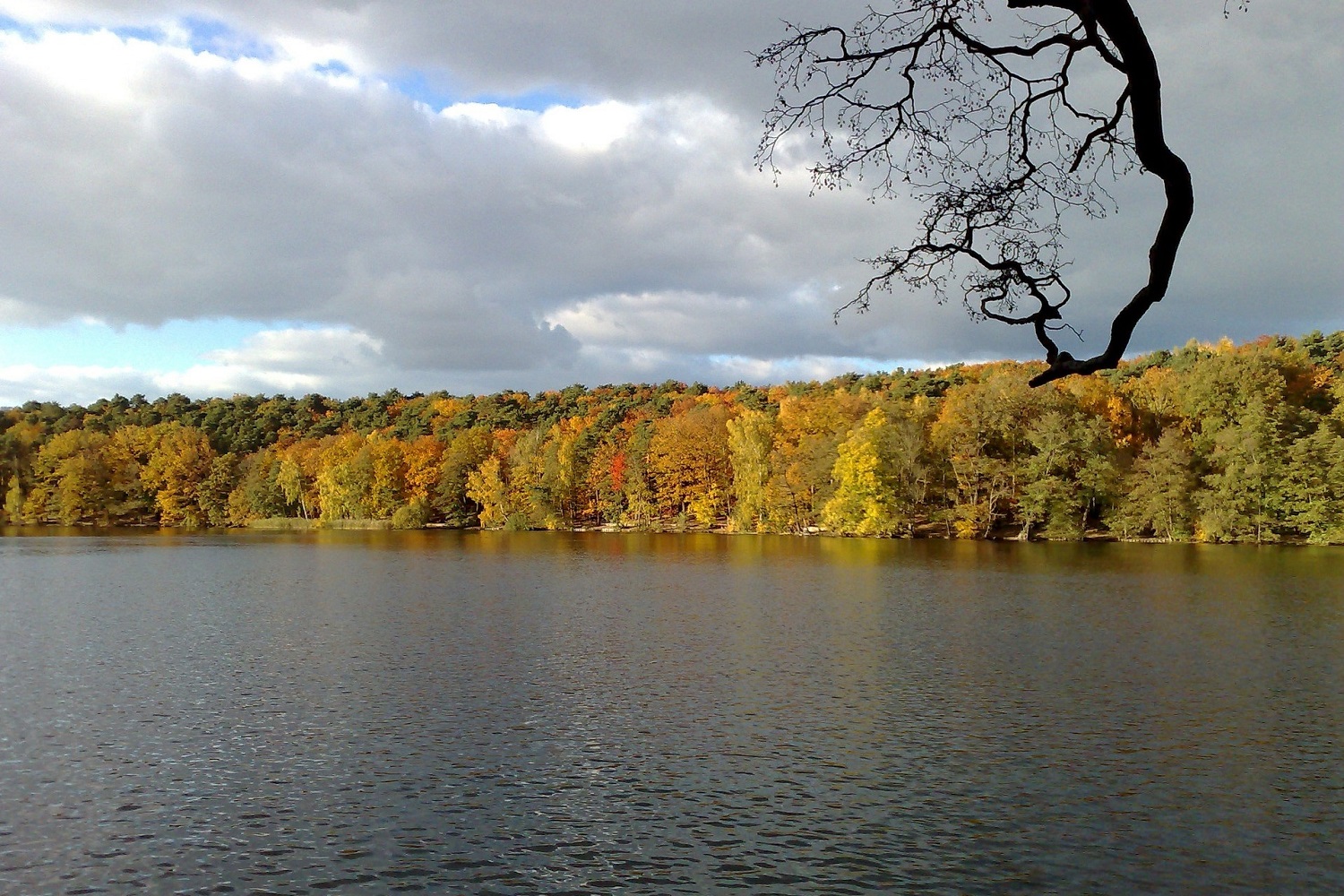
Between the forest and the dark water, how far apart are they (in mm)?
36713

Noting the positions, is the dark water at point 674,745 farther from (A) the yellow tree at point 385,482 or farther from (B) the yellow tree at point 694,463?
(A) the yellow tree at point 385,482

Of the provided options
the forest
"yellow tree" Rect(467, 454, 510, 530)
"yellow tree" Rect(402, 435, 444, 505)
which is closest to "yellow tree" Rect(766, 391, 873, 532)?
the forest

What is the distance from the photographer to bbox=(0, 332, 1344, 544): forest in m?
66.5

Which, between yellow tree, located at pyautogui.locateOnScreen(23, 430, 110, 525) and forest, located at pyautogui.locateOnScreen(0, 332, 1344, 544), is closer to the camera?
forest, located at pyautogui.locateOnScreen(0, 332, 1344, 544)

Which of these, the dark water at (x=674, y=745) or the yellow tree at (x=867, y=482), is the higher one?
the yellow tree at (x=867, y=482)

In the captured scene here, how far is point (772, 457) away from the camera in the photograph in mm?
85375

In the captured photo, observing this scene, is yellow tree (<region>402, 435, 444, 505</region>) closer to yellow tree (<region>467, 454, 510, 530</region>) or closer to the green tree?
yellow tree (<region>467, 454, 510, 530</region>)

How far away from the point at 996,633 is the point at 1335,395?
55942 millimetres

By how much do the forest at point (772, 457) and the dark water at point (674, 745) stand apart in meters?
36.7

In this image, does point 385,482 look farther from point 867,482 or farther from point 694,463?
point 867,482

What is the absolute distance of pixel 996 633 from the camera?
26328mm

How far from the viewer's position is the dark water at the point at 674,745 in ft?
36.0

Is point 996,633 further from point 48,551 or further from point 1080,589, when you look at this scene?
point 48,551

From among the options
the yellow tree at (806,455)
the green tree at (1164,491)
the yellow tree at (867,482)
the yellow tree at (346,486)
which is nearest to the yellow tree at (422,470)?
the yellow tree at (346,486)
